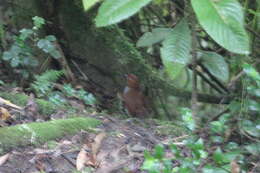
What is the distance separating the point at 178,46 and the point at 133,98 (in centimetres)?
210

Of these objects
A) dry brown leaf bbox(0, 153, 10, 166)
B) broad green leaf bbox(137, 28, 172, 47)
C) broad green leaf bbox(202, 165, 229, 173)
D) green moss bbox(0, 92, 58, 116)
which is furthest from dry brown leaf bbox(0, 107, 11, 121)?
broad green leaf bbox(202, 165, 229, 173)

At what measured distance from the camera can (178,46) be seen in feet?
4.95

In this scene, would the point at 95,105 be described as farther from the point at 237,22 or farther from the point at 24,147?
the point at 237,22

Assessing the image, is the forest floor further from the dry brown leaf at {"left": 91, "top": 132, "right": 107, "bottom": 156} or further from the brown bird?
the brown bird

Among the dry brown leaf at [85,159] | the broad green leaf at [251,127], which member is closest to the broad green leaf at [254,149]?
the broad green leaf at [251,127]

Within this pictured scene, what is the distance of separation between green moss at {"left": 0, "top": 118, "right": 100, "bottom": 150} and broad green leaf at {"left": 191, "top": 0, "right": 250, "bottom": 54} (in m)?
1.08

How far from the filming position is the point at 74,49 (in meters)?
3.91

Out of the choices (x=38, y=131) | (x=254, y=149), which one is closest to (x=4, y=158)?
(x=38, y=131)

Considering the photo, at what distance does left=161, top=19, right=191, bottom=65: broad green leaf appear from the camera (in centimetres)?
148

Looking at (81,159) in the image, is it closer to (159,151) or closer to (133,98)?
(159,151)

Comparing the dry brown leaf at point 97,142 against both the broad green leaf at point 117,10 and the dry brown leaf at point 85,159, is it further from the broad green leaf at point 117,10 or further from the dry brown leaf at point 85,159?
the broad green leaf at point 117,10

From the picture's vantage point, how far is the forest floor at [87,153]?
185cm

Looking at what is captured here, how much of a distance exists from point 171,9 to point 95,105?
184cm

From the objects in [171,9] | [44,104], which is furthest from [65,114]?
[171,9]
